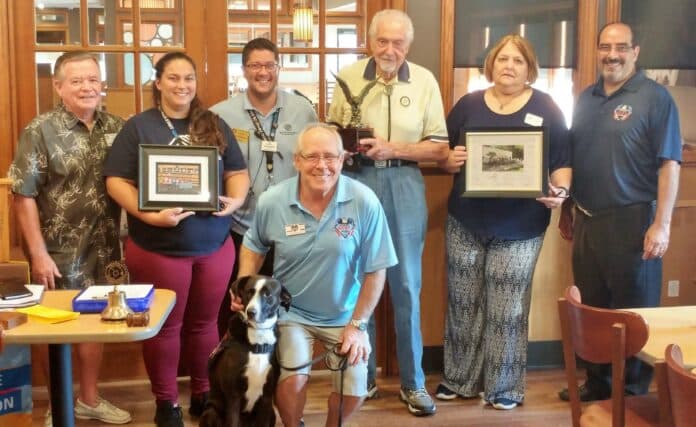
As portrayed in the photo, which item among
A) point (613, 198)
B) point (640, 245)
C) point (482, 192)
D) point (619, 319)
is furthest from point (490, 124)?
point (619, 319)

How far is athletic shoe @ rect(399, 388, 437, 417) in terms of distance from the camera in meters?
3.44

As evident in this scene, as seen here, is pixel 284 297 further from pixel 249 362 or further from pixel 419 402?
pixel 419 402

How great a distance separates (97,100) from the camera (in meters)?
3.12

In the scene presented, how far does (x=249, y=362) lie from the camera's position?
102 inches

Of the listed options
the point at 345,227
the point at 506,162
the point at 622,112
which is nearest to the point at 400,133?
the point at 506,162

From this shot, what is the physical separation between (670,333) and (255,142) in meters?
1.88

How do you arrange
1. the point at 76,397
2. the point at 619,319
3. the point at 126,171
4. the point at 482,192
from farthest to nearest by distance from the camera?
1. the point at 76,397
2. the point at 482,192
3. the point at 126,171
4. the point at 619,319

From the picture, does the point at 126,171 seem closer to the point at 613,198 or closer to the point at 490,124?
the point at 490,124

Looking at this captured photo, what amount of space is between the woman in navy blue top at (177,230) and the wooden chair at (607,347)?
4.80 ft

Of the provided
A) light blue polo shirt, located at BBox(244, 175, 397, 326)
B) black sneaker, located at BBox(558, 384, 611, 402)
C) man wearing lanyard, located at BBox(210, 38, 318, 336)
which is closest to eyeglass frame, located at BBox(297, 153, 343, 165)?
light blue polo shirt, located at BBox(244, 175, 397, 326)

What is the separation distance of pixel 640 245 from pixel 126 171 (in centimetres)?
217

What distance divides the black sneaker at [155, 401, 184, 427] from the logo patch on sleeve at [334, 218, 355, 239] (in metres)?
1.13

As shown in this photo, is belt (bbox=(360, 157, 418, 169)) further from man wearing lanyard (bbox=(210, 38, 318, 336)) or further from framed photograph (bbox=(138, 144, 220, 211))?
framed photograph (bbox=(138, 144, 220, 211))

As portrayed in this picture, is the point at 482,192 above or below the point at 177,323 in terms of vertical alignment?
A: above
